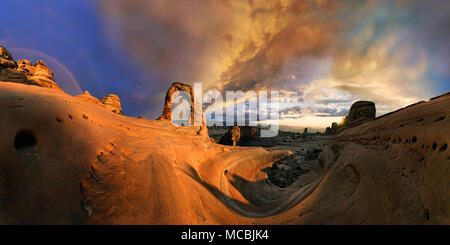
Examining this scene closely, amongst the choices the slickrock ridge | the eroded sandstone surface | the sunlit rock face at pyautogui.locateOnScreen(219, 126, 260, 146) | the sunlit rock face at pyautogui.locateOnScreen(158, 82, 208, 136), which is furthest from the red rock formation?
the sunlit rock face at pyautogui.locateOnScreen(219, 126, 260, 146)

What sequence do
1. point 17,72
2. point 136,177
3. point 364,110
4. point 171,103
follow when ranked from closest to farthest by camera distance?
point 136,177 < point 17,72 < point 364,110 < point 171,103

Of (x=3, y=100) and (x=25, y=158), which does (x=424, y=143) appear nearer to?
(x=25, y=158)

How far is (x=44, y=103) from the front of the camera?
2803 mm

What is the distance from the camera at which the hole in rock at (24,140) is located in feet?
6.87

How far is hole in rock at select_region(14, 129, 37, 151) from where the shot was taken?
6.87 ft

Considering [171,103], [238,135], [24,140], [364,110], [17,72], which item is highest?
[17,72]

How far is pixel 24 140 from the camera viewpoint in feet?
7.20

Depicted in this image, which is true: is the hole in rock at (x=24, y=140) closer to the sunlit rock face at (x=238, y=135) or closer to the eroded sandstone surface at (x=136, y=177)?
the eroded sandstone surface at (x=136, y=177)

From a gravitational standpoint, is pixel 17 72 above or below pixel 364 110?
above

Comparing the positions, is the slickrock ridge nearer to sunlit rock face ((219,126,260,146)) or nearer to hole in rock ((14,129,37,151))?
hole in rock ((14,129,37,151))

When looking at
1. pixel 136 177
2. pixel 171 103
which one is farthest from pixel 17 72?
pixel 136 177

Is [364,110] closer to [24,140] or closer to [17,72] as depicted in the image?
[24,140]

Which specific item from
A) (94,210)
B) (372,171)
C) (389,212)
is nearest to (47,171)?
(94,210)
